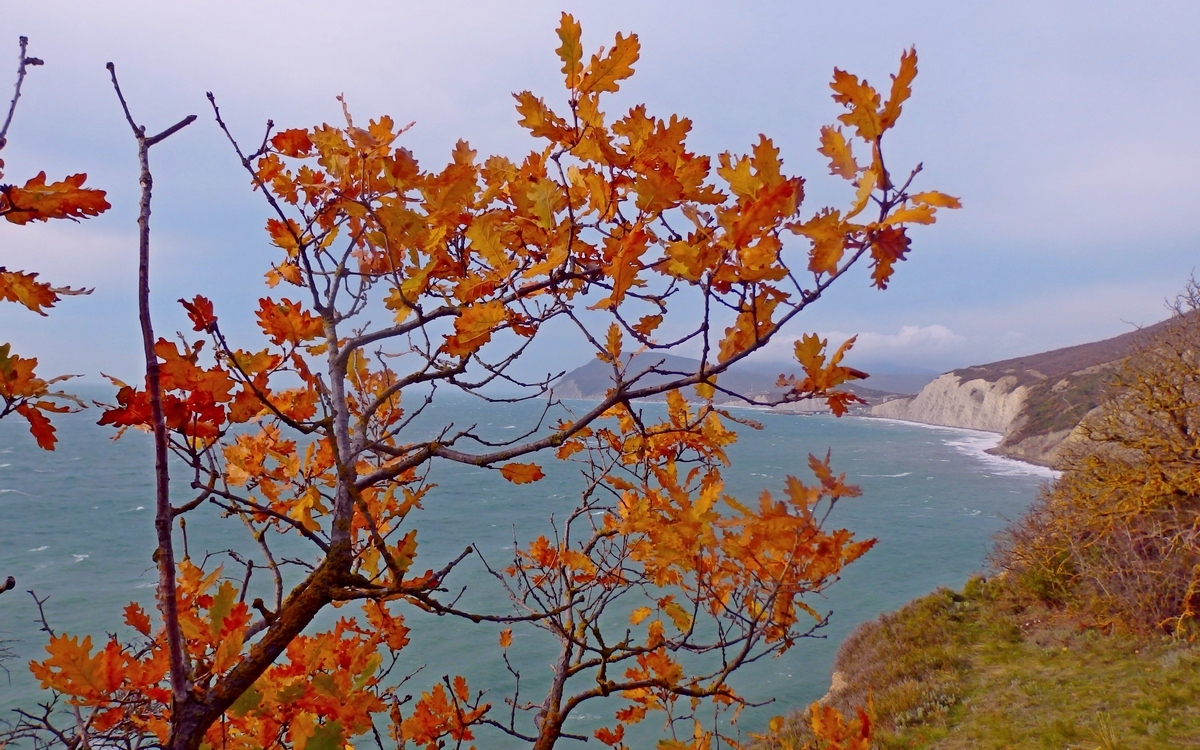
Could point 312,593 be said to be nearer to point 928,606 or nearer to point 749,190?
point 749,190

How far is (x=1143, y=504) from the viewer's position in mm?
7906

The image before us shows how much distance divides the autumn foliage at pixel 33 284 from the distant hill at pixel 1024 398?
3440 centimetres

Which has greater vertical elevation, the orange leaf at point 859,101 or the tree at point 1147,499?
the orange leaf at point 859,101

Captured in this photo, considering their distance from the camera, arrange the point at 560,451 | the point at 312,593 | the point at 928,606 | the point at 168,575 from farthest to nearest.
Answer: the point at 928,606
the point at 560,451
the point at 312,593
the point at 168,575

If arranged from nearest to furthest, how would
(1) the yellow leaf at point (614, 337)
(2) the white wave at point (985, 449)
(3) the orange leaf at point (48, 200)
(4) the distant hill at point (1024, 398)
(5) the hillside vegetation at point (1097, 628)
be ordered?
1. (3) the orange leaf at point (48, 200)
2. (1) the yellow leaf at point (614, 337)
3. (5) the hillside vegetation at point (1097, 628)
4. (2) the white wave at point (985, 449)
5. (4) the distant hill at point (1024, 398)

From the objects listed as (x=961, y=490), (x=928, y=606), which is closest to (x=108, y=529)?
(x=928, y=606)

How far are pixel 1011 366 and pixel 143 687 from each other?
78.3m

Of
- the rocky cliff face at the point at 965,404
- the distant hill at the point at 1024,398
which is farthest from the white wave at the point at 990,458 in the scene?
the rocky cliff face at the point at 965,404

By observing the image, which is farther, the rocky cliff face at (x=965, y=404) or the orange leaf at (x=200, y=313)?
the rocky cliff face at (x=965, y=404)

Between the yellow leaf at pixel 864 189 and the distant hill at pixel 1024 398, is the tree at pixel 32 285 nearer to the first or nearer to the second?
the yellow leaf at pixel 864 189

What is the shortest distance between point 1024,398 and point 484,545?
166 ft

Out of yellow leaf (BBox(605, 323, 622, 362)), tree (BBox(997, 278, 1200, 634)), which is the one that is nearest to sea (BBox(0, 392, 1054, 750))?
yellow leaf (BBox(605, 323, 622, 362))

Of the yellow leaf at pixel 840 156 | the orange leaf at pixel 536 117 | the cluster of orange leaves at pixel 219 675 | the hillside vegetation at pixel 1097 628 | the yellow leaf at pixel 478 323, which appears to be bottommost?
the hillside vegetation at pixel 1097 628

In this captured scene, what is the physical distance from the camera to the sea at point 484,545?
1241 cm
